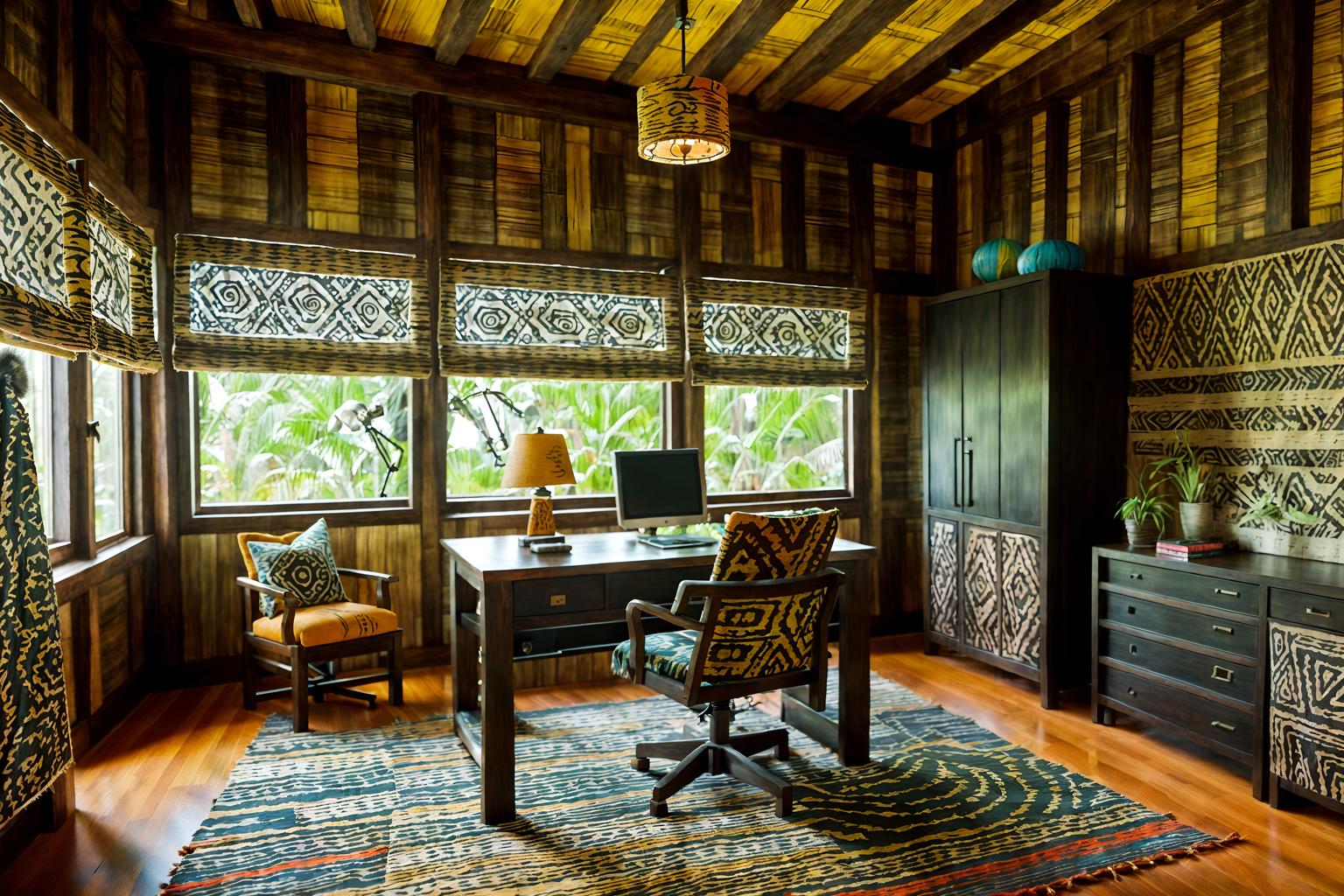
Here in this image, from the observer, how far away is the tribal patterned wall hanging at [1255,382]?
347 centimetres

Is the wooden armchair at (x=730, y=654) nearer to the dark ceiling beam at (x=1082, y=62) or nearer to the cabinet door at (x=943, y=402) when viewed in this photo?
the cabinet door at (x=943, y=402)

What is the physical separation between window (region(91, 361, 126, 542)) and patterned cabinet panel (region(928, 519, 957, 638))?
434cm

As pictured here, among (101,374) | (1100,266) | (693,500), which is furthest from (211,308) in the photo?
(1100,266)

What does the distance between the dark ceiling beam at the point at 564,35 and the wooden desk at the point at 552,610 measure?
2.41m

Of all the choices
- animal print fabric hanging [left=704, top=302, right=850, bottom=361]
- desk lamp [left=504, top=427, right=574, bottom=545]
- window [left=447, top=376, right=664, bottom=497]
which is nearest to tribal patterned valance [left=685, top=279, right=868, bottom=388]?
animal print fabric hanging [left=704, top=302, right=850, bottom=361]

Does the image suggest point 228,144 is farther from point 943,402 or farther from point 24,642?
point 943,402

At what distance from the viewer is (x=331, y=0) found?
399cm

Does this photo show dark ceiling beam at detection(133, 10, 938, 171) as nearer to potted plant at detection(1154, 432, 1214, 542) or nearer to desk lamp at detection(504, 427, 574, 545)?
desk lamp at detection(504, 427, 574, 545)

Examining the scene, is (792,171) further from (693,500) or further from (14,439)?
(14,439)

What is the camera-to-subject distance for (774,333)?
5.30 metres

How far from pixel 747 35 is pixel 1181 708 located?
361cm

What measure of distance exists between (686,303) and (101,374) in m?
3.01

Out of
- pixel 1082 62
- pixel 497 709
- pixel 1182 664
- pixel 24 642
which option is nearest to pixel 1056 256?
pixel 1082 62

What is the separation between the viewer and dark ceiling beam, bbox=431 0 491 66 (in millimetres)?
3859
